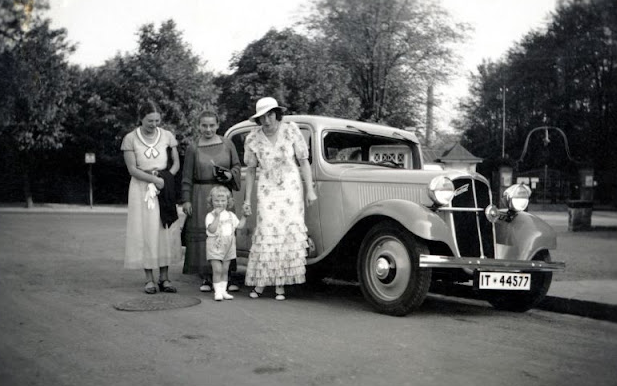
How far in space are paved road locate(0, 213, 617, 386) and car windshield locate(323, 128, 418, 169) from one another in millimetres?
1561

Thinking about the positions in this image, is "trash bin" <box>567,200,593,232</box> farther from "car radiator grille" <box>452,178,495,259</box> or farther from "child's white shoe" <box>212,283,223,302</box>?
"child's white shoe" <box>212,283,223,302</box>

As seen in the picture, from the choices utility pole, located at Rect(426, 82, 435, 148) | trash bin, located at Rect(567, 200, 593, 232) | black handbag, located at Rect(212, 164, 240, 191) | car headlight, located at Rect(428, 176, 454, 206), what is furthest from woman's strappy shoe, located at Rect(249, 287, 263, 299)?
utility pole, located at Rect(426, 82, 435, 148)

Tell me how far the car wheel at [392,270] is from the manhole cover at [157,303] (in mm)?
1698

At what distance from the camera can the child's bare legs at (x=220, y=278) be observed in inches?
249

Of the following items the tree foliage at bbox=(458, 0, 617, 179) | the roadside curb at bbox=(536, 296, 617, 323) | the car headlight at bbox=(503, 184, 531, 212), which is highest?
the tree foliage at bbox=(458, 0, 617, 179)

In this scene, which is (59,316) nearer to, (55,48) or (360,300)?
(360,300)

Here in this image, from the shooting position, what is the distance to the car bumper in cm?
526

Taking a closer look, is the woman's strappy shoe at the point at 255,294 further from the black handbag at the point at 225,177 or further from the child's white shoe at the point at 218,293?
the black handbag at the point at 225,177

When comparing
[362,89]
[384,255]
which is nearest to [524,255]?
[384,255]

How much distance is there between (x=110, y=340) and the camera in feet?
14.6

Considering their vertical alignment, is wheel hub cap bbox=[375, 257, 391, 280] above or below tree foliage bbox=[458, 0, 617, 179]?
below

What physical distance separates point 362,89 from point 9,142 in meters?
15.5

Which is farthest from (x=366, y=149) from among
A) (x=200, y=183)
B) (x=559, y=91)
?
(x=559, y=91)

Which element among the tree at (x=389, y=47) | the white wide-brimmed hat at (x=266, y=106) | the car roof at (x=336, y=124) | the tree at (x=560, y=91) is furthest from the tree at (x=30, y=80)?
the tree at (x=389, y=47)
